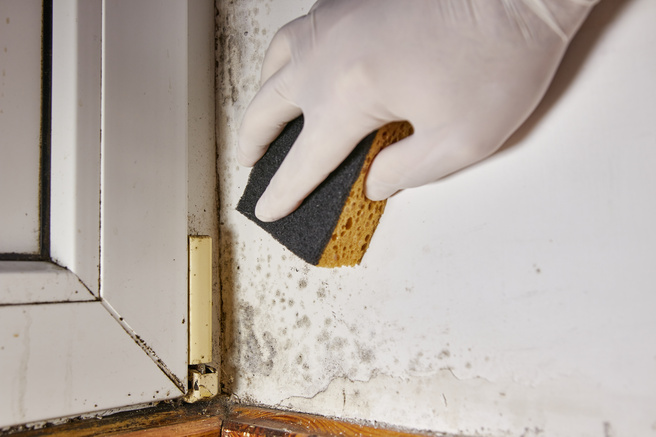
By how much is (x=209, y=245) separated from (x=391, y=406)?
1.67 ft

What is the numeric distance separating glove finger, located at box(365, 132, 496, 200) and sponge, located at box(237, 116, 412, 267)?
22 millimetres

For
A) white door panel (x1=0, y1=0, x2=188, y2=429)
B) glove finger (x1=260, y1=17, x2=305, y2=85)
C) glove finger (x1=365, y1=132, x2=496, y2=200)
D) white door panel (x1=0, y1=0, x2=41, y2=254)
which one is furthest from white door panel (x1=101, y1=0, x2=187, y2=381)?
glove finger (x1=365, y1=132, x2=496, y2=200)

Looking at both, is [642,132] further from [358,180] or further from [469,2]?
[358,180]

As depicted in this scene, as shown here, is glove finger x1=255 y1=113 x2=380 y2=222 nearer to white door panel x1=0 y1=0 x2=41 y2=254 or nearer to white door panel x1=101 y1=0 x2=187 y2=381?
white door panel x1=101 y1=0 x2=187 y2=381

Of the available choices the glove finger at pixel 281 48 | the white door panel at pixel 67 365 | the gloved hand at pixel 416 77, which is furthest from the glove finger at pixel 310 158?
the white door panel at pixel 67 365

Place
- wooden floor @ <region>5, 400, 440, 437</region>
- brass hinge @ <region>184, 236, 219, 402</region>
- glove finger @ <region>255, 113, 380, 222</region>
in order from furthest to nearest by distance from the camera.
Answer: brass hinge @ <region>184, 236, 219, 402</region> → wooden floor @ <region>5, 400, 440, 437</region> → glove finger @ <region>255, 113, 380, 222</region>

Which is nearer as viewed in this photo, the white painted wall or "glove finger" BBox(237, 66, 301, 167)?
the white painted wall

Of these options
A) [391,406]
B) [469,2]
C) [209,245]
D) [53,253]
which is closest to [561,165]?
[469,2]

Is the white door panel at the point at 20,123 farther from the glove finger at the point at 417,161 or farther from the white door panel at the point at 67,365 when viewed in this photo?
the glove finger at the point at 417,161

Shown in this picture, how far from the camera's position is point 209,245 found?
3.29ft

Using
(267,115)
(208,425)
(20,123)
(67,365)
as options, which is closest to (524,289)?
(267,115)

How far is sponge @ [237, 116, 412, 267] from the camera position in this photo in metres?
0.72

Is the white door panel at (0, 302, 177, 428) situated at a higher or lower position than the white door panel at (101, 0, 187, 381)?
lower

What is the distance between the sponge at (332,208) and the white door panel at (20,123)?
38 cm
